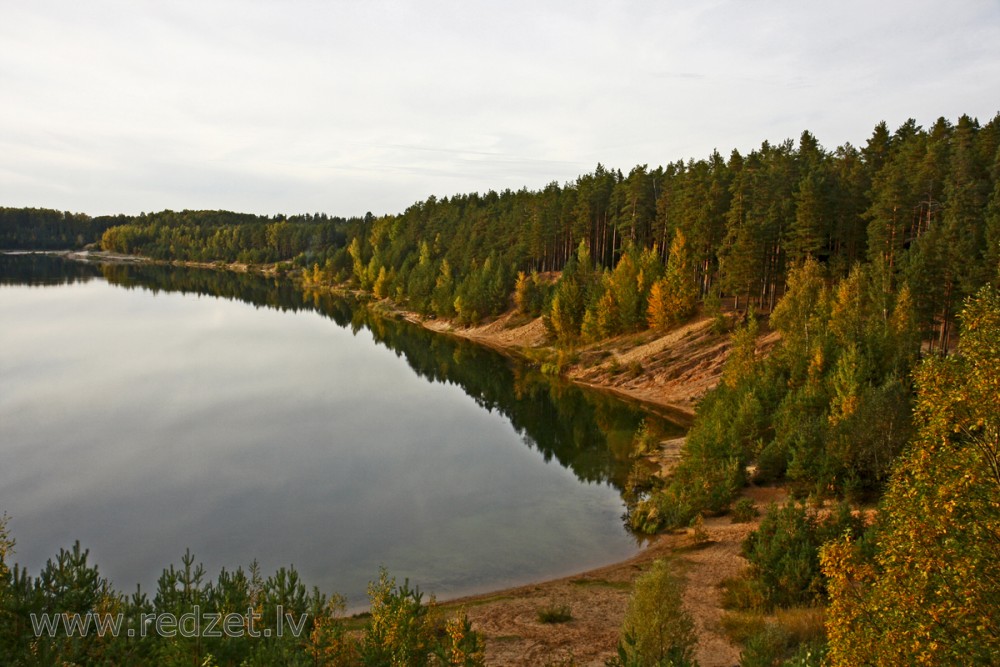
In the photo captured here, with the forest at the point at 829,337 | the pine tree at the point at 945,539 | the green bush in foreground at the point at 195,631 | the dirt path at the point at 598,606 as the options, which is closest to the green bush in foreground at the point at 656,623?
the forest at the point at 829,337

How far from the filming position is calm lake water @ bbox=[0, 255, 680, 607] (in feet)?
105

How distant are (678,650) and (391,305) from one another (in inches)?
4803

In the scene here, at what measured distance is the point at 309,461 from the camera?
45.0m

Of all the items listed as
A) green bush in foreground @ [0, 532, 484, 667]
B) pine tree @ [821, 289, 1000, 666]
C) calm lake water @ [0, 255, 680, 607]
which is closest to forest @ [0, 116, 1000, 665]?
pine tree @ [821, 289, 1000, 666]

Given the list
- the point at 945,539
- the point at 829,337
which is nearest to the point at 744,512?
the point at 829,337

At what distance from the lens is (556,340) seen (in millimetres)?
85812

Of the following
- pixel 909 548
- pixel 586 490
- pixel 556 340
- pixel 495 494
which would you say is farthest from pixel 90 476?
pixel 556 340

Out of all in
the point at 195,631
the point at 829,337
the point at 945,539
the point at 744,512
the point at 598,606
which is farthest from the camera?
the point at 829,337

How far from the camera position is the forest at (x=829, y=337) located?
10.4 meters

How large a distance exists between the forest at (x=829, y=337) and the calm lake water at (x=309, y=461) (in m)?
7.51

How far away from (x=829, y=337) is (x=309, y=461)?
35.3 m

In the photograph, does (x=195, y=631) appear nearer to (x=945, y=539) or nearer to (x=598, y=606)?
(x=945, y=539)

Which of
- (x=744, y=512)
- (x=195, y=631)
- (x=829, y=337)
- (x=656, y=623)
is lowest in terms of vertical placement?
(x=744, y=512)

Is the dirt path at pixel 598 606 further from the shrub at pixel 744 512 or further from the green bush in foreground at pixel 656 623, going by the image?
the green bush in foreground at pixel 656 623
